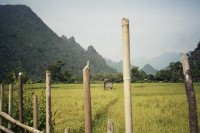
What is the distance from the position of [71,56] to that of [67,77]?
96.5 m

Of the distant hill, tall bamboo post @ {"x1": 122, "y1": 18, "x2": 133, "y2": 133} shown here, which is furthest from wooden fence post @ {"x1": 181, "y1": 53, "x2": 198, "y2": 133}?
the distant hill

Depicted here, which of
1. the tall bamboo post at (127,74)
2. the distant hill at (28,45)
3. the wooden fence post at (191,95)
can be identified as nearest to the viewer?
the wooden fence post at (191,95)

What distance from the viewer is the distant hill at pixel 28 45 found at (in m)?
101

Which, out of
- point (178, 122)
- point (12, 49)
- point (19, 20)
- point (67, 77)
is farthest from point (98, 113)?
point (19, 20)

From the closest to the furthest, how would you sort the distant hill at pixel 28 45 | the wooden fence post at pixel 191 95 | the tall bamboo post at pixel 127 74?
the wooden fence post at pixel 191 95, the tall bamboo post at pixel 127 74, the distant hill at pixel 28 45

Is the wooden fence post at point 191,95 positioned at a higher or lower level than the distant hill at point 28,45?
lower

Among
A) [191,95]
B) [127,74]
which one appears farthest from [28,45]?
[191,95]

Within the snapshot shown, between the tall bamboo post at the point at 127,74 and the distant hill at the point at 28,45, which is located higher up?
the distant hill at the point at 28,45

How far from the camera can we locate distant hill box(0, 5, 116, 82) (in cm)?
10076

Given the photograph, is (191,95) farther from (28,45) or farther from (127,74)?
(28,45)

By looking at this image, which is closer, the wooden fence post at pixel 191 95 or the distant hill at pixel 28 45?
the wooden fence post at pixel 191 95

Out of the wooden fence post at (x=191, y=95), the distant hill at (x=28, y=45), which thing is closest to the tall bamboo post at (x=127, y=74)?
the wooden fence post at (x=191, y=95)

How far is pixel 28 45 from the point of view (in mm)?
122438

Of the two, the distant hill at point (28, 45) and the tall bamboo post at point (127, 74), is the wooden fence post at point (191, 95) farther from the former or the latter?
the distant hill at point (28, 45)
